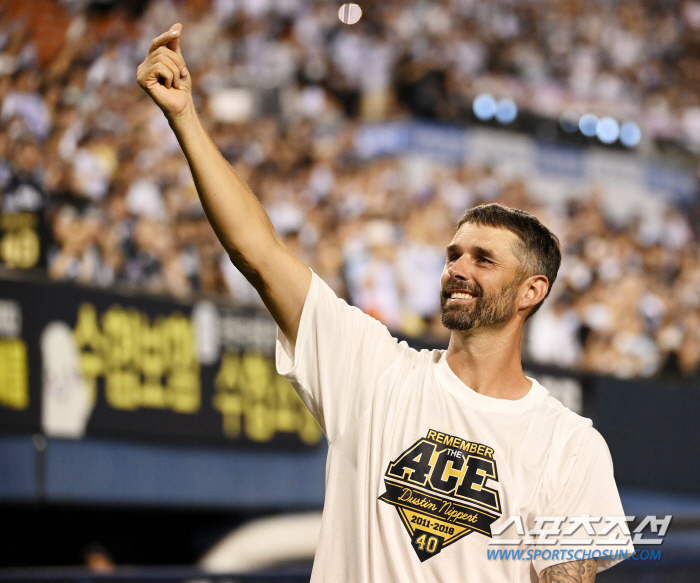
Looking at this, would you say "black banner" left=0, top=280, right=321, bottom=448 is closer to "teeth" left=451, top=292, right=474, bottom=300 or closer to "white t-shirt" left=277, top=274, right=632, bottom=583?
"white t-shirt" left=277, top=274, right=632, bottom=583

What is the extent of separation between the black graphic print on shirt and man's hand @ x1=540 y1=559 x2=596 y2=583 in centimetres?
20

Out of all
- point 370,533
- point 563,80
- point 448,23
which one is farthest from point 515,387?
point 563,80

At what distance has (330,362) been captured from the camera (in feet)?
8.74

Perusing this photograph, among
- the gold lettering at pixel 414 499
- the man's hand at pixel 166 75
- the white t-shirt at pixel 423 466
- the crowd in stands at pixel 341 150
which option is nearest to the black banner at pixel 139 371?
the crowd in stands at pixel 341 150

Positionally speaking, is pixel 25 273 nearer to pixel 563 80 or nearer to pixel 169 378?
pixel 169 378

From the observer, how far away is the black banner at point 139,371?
20.5ft

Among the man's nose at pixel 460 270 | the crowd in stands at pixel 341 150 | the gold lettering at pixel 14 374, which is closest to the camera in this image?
the man's nose at pixel 460 270

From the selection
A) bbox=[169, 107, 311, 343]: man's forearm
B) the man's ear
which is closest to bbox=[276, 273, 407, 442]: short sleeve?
bbox=[169, 107, 311, 343]: man's forearm

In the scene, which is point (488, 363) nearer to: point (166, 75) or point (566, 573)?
point (566, 573)

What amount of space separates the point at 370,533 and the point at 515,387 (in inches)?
23.5

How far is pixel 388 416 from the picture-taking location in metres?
2.65

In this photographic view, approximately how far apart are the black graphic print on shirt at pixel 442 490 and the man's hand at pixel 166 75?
1043 millimetres

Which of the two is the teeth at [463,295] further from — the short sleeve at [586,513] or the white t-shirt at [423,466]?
the short sleeve at [586,513]

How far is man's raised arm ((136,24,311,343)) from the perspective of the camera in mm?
2502
